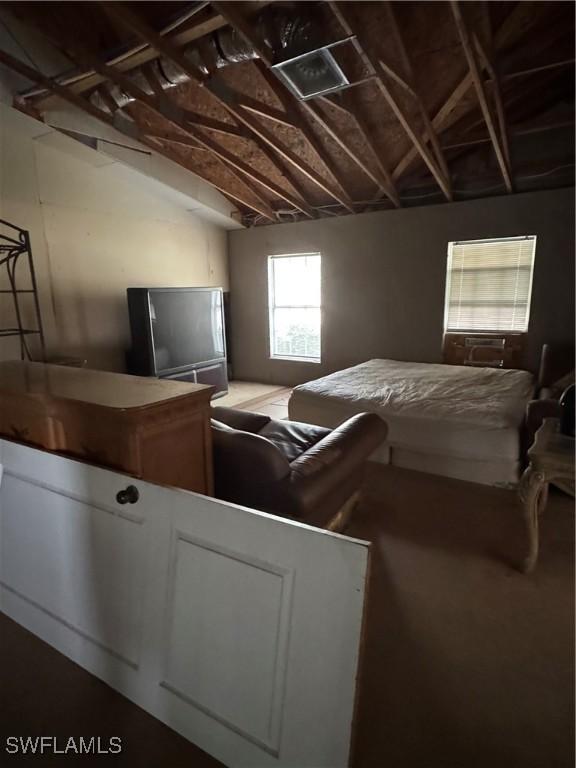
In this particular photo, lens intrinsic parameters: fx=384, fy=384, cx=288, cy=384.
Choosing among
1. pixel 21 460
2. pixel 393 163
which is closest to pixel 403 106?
pixel 393 163

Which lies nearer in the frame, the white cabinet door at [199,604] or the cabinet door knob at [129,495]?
the white cabinet door at [199,604]

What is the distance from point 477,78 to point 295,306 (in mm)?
3566

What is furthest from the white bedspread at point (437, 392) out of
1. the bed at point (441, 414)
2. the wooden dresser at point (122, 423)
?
the wooden dresser at point (122, 423)

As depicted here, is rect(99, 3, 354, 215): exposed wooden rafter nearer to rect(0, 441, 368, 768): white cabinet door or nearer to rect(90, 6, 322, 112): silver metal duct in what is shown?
rect(90, 6, 322, 112): silver metal duct

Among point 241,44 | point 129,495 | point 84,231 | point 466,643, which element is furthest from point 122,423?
point 84,231

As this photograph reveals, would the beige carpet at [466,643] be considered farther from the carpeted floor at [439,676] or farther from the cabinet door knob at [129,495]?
the cabinet door knob at [129,495]

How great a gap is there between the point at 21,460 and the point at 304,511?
3.45ft

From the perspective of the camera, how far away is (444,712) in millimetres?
1224

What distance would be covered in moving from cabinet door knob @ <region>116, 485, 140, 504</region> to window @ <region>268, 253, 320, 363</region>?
4.67 metres

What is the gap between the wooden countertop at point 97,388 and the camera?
1.19 meters

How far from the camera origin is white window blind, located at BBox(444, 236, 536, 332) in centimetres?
415

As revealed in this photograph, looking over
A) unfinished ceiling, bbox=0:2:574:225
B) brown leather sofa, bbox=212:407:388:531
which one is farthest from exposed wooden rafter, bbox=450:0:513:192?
brown leather sofa, bbox=212:407:388:531

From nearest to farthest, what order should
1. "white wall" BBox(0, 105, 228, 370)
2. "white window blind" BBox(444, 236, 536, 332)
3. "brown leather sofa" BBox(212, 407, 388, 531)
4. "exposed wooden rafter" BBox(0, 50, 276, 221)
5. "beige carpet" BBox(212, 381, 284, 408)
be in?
"brown leather sofa" BBox(212, 407, 388, 531)
"exposed wooden rafter" BBox(0, 50, 276, 221)
"white wall" BBox(0, 105, 228, 370)
"white window blind" BBox(444, 236, 536, 332)
"beige carpet" BBox(212, 381, 284, 408)

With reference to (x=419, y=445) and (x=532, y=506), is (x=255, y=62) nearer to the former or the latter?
(x=419, y=445)
